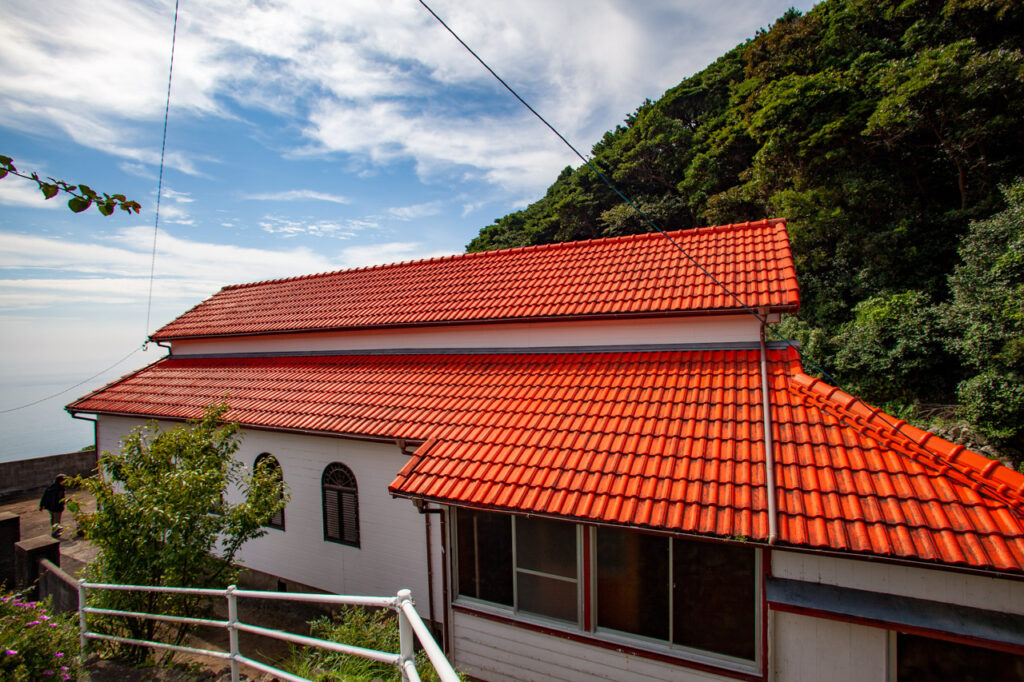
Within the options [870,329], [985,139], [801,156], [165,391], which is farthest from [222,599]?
[985,139]

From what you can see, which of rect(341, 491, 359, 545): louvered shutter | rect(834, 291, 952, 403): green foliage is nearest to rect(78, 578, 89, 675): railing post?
rect(341, 491, 359, 545): louvered shutter

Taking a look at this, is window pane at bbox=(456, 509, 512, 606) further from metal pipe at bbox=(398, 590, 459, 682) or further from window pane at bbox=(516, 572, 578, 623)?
metal pipe at bbox=(398, 590, 459, 682)

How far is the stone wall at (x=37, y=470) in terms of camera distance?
1510 cm

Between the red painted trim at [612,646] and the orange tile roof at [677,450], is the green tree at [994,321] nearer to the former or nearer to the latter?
the orange tile roof at [677,450]

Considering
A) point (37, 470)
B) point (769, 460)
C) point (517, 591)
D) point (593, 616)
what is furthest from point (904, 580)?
point (37, 470)

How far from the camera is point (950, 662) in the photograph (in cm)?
404

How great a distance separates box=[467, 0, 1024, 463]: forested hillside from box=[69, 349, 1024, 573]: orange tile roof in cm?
1403

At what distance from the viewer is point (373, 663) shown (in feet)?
13.6

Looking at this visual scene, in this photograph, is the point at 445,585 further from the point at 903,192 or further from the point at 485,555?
the point at 903,192

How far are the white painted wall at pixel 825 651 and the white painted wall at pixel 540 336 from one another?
3.87 meters

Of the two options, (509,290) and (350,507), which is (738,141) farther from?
(350,507)

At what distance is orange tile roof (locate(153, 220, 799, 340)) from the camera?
24.3 ft

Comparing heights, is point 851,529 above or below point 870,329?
below

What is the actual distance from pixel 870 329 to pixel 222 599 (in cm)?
2170
